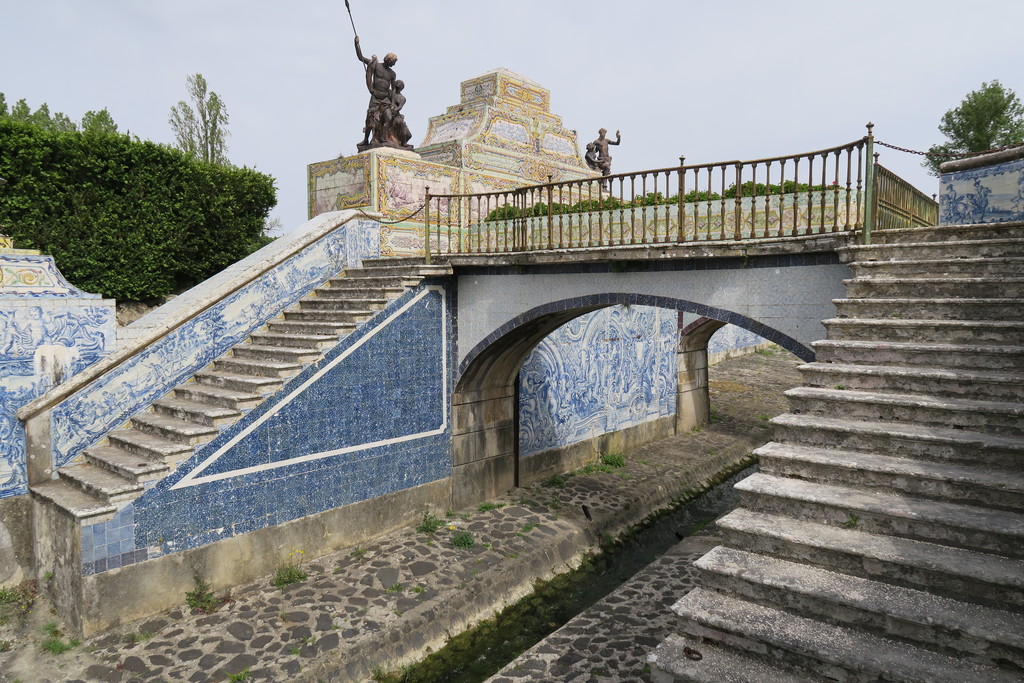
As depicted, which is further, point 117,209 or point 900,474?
point 117,209

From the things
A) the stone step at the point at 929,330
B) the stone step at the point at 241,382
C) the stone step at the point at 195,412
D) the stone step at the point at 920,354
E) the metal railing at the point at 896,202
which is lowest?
the stone step at the point at 195,412

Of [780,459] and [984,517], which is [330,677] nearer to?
[780,459]

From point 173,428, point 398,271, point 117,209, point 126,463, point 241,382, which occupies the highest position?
point 117,209

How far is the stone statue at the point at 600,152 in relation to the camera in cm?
1827

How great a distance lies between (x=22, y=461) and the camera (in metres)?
7.16

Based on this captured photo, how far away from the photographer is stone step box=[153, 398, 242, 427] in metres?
7.35

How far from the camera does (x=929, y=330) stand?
502 cm

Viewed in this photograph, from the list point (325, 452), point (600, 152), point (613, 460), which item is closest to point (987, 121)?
point (600, 152)

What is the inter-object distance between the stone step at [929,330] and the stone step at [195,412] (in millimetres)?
6360

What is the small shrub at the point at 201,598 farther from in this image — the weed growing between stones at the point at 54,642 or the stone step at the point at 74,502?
the stone step at the point at 74,502

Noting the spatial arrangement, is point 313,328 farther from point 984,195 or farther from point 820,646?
point 984,195

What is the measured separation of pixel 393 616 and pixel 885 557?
17.1 feet

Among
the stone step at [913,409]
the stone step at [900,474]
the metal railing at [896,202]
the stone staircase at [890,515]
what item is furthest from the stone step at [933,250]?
the stone step at [900,474]

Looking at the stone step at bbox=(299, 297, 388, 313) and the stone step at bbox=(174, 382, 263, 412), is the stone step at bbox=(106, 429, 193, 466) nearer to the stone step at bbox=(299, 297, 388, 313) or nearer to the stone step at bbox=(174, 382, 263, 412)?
the stone step at bbox=(174, 382, 263, 412)
